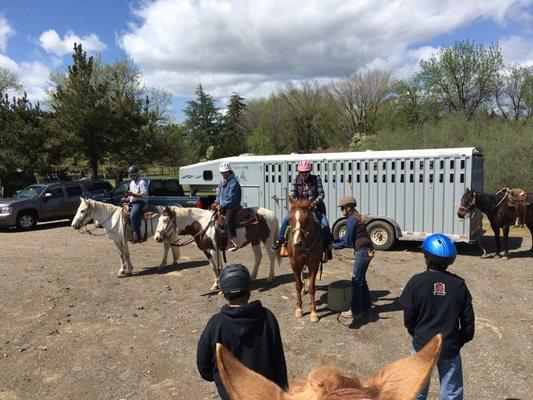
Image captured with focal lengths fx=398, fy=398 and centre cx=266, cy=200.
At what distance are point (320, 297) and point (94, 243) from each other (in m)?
9.10

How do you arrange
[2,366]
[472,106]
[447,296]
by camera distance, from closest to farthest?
1. [447,296]
2. [2,366]
3. [472,106]

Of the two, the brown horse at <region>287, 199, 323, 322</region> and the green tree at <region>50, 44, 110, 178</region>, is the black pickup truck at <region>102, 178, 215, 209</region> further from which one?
the brown horse at <region>287, 199, 323, 322</region>

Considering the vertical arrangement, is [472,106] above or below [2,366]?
above

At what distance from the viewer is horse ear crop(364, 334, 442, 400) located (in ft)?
4.32

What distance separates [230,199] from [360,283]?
3127 mm

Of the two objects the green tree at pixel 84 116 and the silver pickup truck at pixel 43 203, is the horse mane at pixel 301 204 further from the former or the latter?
the green tree at pixel 84 116

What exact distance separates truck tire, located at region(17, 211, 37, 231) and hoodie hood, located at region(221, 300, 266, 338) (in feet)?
55.2

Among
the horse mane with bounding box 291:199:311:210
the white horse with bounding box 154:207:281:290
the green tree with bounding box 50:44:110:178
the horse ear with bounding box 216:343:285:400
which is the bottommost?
the white horse with bounding box 154:207:281:290

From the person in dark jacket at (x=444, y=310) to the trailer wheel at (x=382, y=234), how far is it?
828 cm

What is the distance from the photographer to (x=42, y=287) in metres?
Result: 8.60

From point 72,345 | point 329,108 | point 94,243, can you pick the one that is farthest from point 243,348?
point 329,108

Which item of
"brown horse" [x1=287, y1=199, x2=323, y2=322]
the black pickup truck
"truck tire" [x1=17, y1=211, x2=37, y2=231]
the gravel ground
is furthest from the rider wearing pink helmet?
"truck tire" [x1=17, y1=211, x2=37, y2=231]

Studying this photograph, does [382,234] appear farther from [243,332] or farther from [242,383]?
[242,383]

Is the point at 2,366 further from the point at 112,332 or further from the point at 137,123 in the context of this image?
the point at 137,123
